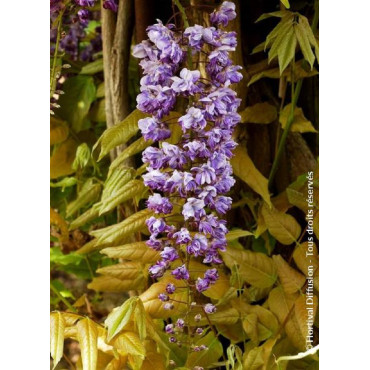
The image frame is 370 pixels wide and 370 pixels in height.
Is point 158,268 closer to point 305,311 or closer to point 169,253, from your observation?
point 169,253

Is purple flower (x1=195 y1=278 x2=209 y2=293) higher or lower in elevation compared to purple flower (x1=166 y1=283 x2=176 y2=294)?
higher

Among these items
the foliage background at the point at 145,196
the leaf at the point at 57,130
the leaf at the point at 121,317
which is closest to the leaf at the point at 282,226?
the foliage background at the point at 145,196

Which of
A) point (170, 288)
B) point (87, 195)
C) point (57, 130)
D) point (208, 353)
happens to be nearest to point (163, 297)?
point (170, 288)

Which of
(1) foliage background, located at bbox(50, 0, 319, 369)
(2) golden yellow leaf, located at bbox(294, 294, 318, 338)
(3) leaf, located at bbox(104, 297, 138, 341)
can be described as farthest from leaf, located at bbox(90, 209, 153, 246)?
(2) golden yellow leaf, located at bbox(294, 294, 318, 338)

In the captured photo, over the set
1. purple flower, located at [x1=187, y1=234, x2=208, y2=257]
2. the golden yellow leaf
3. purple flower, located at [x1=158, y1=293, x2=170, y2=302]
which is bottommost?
the golden yellow leaf

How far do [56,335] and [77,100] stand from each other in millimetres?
374

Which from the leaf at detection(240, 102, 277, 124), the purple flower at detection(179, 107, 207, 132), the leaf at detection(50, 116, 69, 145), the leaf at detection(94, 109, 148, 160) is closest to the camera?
the purple flower at detection(179, 107, 207, 132)

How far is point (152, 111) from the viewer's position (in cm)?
73

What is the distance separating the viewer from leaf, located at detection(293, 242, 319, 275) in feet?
2.85

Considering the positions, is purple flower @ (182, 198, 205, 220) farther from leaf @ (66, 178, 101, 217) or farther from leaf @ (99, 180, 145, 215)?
leaf @ (66, 178, 101, 217)

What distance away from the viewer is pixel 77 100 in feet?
3.35

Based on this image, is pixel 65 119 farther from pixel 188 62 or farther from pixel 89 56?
pixel 188 62

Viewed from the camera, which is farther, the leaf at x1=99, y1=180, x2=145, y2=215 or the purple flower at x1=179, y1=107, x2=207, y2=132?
the leaf at x1=99, y1=180, x2=145, y2=215

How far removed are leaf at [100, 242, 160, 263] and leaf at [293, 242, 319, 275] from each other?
0.17 m
